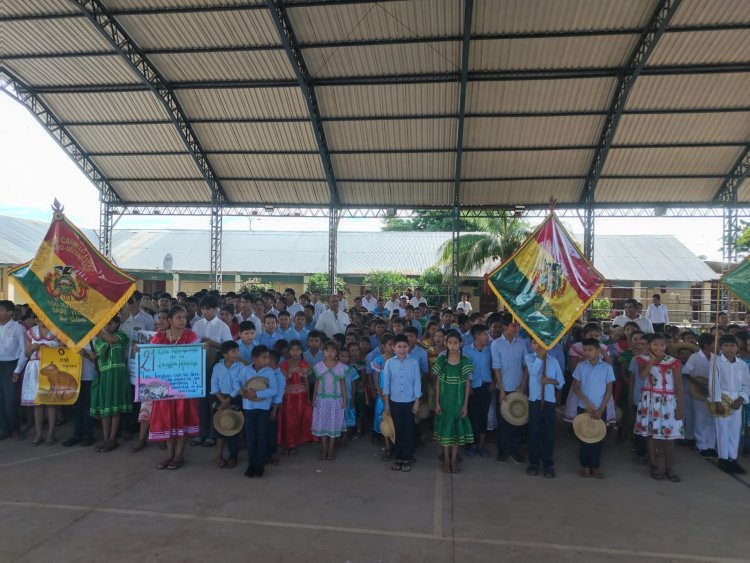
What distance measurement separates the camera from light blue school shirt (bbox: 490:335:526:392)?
229 inches

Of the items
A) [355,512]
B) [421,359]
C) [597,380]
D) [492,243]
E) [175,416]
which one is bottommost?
[355,512]

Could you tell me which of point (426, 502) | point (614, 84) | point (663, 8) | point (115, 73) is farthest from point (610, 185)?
point (115, 73)

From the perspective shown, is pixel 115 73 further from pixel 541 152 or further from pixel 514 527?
pixel 514 527

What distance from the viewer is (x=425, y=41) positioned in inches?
444

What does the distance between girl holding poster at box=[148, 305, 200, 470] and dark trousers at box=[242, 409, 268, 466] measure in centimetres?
70

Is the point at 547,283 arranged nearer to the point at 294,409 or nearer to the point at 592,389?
the point at 592,389

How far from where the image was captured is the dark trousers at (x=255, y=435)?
5.21 metres

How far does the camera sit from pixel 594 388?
17.7ft

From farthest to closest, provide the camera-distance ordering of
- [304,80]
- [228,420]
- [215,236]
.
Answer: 1. [215,236]
2. [304,80]
3. [228,420]

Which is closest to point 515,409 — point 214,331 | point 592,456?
point 592,456

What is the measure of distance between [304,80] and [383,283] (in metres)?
10.4

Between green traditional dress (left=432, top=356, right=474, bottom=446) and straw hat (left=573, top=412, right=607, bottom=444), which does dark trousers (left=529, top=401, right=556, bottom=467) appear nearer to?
straw hat (left=573, top=412, right=607, bottom=444)

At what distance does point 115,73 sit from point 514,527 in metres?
13.8

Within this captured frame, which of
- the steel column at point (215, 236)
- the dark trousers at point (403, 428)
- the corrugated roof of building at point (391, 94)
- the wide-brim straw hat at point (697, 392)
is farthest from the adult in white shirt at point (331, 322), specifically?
the steel column at point (215, 236)
